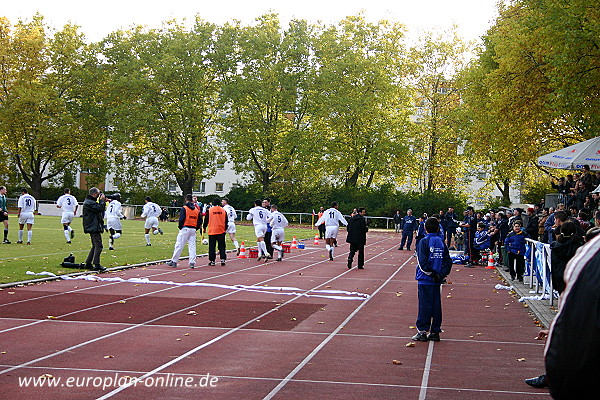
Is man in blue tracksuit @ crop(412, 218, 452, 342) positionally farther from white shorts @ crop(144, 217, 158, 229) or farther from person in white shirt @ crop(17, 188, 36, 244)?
white shorts @ crop(144, 217, 158, 229)

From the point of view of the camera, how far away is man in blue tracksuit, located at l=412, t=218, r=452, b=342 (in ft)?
33.1

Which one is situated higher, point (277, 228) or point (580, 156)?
point (580, 156)

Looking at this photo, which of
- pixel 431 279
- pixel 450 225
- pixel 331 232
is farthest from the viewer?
pixel 450 225

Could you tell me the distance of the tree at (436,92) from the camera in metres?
61.3

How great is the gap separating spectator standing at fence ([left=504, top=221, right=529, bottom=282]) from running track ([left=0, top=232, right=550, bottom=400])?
2548mm

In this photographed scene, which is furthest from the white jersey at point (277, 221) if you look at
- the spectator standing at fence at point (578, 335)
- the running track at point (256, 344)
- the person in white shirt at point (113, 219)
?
the spectator standing at fence at point (578, 335)

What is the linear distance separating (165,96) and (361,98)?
52.3 feet

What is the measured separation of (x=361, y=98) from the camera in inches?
2261

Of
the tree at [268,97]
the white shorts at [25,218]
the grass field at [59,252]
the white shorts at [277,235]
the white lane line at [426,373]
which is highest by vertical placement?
the tree at [268,97]

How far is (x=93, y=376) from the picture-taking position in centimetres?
739

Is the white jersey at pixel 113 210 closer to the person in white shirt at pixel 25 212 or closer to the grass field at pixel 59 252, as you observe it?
the grass field at pixel 59 252

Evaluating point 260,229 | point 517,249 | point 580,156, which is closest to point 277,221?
point 260,229

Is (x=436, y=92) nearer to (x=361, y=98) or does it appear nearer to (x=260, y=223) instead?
(x=361, y=98)

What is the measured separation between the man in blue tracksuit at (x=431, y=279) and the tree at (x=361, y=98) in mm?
47010
